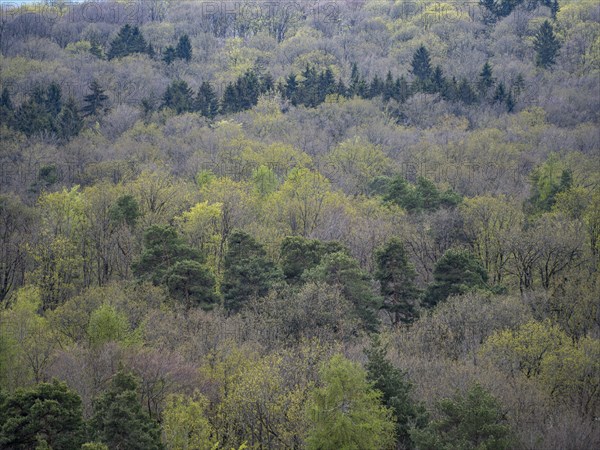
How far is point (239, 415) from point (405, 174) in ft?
146

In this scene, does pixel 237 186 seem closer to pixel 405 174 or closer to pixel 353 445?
pixel 405 174

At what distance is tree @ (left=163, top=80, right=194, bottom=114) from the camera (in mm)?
80688

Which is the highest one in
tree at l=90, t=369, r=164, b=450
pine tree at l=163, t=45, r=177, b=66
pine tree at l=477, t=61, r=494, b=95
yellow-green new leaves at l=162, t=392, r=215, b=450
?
pine tree at l=163, t=45, r=177, b=66

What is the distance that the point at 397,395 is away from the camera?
2678 centimetres

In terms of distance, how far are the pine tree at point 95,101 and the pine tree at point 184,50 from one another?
23422 mm

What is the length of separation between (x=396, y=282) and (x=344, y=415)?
17850 mm

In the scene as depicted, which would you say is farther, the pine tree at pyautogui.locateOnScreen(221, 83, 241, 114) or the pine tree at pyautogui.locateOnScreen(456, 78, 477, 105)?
the pine tree at pyautogui.locateOnScreen(456, 78, 477, 105)

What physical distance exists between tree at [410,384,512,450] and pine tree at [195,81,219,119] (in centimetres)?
6057

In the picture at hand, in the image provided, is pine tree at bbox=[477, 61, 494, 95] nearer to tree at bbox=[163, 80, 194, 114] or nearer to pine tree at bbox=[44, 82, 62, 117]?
tree at bbox=[163, 80, 194, 114]

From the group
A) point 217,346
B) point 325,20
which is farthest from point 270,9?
point 217,346

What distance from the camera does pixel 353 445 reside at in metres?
23.9

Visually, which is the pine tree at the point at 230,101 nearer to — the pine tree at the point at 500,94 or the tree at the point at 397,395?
the pine tree at the point at 500,94

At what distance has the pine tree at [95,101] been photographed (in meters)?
79.0

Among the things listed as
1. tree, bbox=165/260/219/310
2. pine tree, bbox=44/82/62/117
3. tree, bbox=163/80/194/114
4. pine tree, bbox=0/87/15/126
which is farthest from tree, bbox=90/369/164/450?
tree, bbox=163/80/194/114
